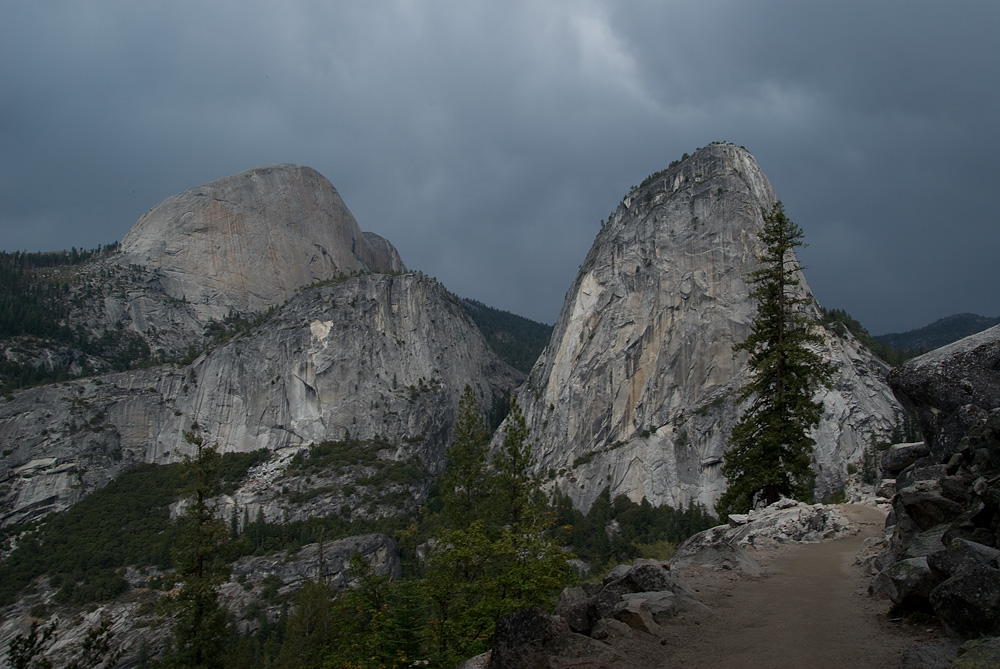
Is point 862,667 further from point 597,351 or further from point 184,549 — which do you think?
point 597,351

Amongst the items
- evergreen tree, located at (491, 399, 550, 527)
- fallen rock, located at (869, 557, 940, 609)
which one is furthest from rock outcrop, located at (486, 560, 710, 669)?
evergreen tree, located at (491, 399, 550, 527)

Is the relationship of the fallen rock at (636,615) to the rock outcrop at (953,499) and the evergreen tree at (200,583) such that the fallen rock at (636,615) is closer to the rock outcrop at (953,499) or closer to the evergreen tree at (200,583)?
the rock outcrop at (953,499)

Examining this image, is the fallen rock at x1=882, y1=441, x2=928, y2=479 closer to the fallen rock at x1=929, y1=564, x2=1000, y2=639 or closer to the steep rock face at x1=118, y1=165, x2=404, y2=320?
the fallen rock at x1=929, y1=564, x2=1000, y2=639

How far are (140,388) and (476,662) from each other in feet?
469

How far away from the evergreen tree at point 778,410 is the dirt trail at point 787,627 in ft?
30.9

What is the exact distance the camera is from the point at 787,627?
9.99m

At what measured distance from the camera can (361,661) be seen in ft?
49.2

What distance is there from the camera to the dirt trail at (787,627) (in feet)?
27.9

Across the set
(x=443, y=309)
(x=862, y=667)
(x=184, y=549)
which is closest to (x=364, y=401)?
(x=443, y=309)

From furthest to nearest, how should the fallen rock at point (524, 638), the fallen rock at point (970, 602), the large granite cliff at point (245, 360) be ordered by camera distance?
the large granite cliff at point (245, 360) < the fallen rock at point (524, 638) < the fallen rock at point (970, 602)

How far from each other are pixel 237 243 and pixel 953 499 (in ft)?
576

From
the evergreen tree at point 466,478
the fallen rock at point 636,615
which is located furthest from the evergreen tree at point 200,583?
the fallen rock at point 636,615

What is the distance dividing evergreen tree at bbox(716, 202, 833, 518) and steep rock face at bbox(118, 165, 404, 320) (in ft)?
472

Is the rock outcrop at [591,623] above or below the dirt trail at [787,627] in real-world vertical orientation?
above
